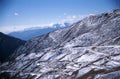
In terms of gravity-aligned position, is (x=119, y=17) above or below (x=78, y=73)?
above

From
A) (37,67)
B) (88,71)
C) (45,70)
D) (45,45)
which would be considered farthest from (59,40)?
(88,71)

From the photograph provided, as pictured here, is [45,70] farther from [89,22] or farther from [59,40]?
[89,22]

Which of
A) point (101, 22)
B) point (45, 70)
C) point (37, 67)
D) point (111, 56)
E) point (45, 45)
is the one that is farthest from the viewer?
point (45, 45)

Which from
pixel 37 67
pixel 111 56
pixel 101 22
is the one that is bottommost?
pixel 37 67

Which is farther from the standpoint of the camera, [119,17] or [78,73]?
[119,17]

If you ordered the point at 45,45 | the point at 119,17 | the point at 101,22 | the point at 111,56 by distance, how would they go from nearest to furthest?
the point at 111,56
the point at 119,17
the point at 101,22
the point at 45,45

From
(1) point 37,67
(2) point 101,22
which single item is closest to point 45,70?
(1) point 37,67
